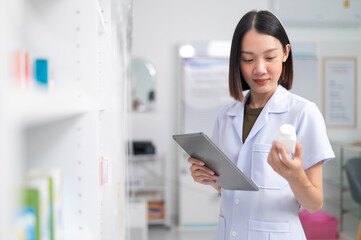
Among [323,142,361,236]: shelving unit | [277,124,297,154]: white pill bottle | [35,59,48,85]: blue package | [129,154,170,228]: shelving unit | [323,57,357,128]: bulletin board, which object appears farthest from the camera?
[323,57,357,128]: bulletin board

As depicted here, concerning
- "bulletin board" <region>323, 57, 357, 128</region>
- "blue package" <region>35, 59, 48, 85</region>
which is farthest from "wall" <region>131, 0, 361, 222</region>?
"blue package" <region>35, 59, 48, 85</region>

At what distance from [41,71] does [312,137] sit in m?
0.81

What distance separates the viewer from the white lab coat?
1149mm

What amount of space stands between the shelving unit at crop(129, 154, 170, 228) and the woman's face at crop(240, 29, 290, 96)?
271 cm

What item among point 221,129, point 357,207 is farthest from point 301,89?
point 221,129

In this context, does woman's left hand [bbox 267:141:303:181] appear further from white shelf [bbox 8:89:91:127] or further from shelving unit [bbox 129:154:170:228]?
shelving unit [bbox 129:154:170:228]

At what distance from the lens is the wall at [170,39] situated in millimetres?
4301

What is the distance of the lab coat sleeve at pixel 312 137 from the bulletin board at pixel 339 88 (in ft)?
11.4

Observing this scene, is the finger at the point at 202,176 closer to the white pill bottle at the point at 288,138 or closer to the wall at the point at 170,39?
the white pill bottle at the point at 288,138

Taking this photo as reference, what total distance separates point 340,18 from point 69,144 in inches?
171

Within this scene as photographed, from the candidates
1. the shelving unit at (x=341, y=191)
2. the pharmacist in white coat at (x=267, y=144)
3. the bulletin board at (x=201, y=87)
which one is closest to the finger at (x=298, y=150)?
the pharmacist in white coat at (x=267, y=144)

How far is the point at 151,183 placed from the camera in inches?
166

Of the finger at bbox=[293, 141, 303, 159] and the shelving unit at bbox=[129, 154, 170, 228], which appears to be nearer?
the finger at bbox=[293, 141, 303, 159]

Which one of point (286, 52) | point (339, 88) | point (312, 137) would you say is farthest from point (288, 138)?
point (339, 88)
